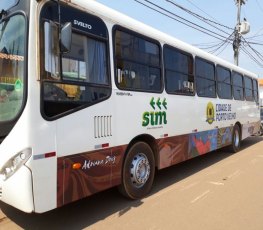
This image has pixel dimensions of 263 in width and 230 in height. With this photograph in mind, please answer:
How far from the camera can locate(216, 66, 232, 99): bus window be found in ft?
31.3

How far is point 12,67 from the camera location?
400cm

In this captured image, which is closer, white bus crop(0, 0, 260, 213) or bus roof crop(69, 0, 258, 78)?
white bus crop(0, 0, 260, 213)

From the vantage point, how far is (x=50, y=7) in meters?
4.09

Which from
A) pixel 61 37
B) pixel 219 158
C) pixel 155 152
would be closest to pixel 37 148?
pixel 61 37

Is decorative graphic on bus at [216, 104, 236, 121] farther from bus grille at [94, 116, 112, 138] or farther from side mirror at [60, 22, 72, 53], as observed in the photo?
side mirror at [60, 22, 72, 53]

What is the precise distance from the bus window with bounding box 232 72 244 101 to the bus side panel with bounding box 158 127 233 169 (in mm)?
1760

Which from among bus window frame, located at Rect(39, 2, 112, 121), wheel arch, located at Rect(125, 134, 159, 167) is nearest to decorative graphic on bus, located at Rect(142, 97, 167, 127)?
wheel arch, located at Rect(125, 134, 159, 167)

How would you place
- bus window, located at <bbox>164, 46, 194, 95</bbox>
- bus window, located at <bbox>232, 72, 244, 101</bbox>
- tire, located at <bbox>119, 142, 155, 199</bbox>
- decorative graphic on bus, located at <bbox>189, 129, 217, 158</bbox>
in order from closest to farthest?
tire, located at <bbox>119, 142, 155, 199</bbox> → bus window, located at <bbox>164, 46, 194, 95</bbox> → decorative graphic on bus, located at <bbox>189, 129, 217, 158</bbox> → bus window, located at <bbox>232, 72, 244, 101</bbox>

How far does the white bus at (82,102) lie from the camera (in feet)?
12.6

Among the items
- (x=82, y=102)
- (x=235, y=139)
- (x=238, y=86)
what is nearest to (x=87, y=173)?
(x=82, y=102)

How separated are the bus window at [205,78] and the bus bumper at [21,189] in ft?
17.0

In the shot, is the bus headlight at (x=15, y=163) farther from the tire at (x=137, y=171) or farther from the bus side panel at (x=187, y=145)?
the bus side panel at (x=187, y=145)

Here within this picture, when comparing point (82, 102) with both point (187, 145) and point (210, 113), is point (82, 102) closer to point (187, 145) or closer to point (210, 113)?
point (187, 145)

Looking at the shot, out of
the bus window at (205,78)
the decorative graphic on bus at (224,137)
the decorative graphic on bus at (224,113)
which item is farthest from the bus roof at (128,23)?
the decorative graphic on bus at (224,137)
